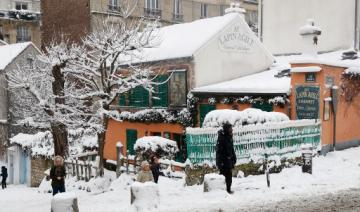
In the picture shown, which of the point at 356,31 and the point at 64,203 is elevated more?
the point at 356,31

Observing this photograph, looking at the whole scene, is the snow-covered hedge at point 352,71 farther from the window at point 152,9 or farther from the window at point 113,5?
the window at point 152,9

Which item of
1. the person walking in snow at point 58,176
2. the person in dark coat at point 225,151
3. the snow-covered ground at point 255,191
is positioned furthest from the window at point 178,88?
the person in dark coat at point 225,151

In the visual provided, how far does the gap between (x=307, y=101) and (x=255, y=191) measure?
226 inches

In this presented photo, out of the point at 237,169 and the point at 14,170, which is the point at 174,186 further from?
the point at 14,170

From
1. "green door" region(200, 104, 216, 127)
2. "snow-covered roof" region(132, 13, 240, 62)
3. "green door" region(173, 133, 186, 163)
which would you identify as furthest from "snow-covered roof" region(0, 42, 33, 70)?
"green door" region(200, 104, 216, 127)

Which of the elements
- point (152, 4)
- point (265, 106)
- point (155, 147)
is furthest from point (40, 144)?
point (152, 4)

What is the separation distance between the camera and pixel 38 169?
27500mm

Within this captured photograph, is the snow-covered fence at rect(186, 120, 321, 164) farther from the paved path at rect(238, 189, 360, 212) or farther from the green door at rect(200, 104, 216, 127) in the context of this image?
the green door at rect(200, 104, 216, 127)

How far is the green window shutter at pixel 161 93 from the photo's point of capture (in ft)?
73.2

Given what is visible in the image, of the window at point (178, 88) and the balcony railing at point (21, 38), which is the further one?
the balcony railing at point (21, 38)

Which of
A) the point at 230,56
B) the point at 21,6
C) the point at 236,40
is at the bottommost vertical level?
the point at 230,56

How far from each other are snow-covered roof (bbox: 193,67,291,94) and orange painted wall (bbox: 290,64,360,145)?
2.73 ft

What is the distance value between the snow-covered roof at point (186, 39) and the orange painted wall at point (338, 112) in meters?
5.10

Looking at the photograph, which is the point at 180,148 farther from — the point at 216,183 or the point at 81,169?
the point at 216,183
